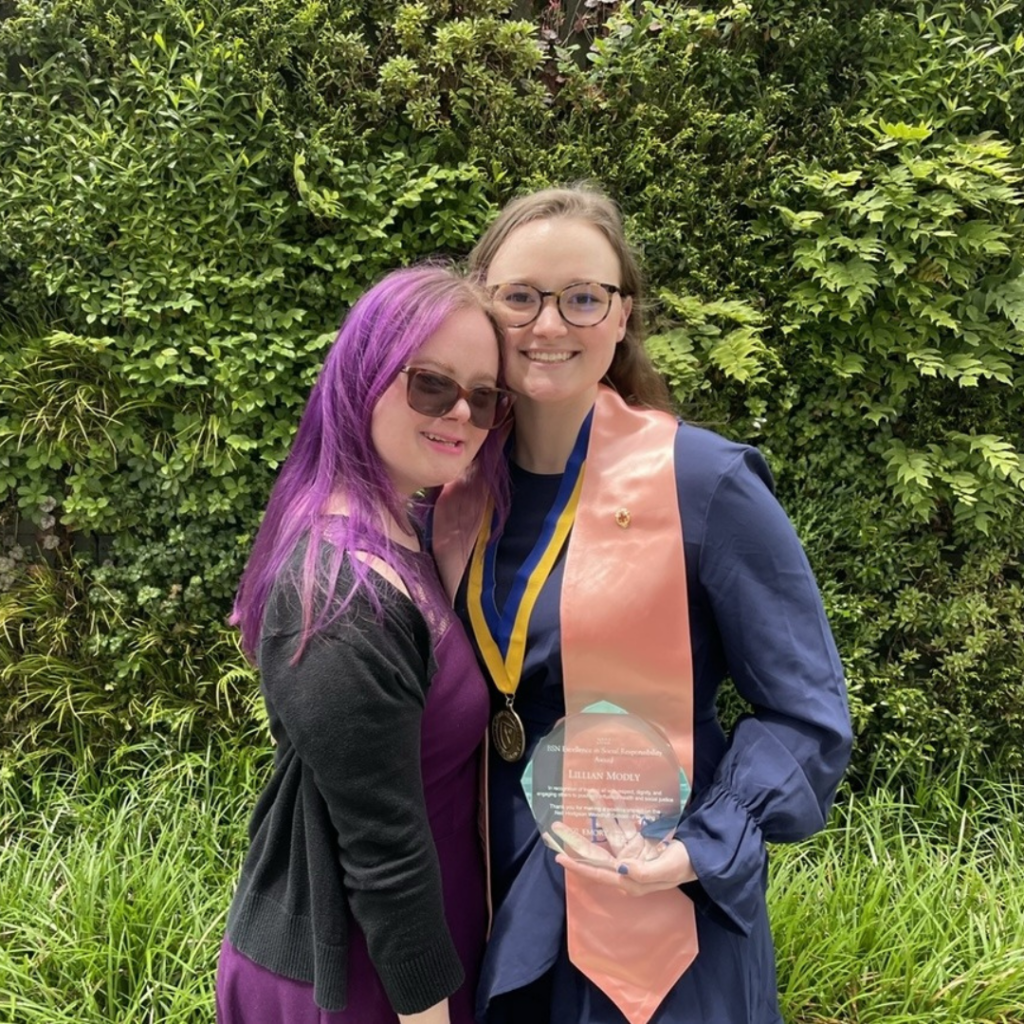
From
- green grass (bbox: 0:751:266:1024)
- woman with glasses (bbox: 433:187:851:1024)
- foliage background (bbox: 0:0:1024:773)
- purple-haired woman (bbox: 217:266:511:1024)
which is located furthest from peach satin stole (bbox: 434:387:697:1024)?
foliage background (bbox: 0:0:1024:773)

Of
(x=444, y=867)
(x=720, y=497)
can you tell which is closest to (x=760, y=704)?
(x=720, y=497)

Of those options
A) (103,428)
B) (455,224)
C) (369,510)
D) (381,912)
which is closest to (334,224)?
(455,224)

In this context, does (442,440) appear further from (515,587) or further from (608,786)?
(608,786)

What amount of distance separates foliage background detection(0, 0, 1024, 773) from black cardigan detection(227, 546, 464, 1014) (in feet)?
7.44

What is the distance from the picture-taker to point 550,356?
5.21 feet

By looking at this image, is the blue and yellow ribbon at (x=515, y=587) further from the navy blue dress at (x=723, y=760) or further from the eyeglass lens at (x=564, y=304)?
the eyeglass lens at (x=564, y=304)

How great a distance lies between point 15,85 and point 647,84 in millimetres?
2772

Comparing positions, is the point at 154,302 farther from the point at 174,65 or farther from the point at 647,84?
the point at 647,84

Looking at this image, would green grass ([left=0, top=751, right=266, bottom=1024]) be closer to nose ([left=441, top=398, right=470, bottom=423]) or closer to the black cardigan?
the black cardigan

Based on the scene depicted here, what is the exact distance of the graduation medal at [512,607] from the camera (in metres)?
1.55

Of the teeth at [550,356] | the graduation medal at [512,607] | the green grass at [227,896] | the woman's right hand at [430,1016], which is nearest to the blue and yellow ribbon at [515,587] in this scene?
the graduation medal at [512,607]

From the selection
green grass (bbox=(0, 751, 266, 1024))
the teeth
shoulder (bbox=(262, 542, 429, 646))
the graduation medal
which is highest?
the teeth

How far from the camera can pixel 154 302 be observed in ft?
11.3

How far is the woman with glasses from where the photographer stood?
4.58 feet
